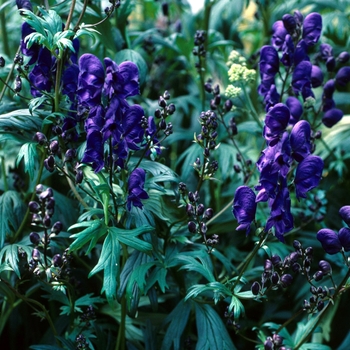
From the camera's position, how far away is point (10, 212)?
1.68m

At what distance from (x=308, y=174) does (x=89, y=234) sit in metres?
0.54

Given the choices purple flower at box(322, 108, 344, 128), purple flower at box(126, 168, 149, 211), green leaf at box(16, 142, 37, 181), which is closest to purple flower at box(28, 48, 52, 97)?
green leaf at box(16, 142, 37, 181)

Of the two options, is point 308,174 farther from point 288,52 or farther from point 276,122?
point 288,52

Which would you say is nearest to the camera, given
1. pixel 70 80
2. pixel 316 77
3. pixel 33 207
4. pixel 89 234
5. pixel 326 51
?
pixel 33 207

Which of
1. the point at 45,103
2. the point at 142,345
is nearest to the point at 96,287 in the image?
the point at 142,345

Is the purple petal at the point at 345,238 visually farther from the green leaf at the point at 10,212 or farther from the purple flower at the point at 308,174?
the green leaf at the point at 10,212

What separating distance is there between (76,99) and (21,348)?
42.6 inches

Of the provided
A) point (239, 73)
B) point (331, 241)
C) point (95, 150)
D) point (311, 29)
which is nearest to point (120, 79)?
point (95, 150)

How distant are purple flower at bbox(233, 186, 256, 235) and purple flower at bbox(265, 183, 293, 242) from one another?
6 cm

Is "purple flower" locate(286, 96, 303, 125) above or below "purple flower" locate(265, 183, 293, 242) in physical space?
above

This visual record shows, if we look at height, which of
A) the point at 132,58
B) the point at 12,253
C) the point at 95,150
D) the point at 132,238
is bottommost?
the point at 12,253

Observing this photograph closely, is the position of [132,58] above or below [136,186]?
above

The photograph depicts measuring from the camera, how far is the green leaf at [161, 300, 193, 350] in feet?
5.01

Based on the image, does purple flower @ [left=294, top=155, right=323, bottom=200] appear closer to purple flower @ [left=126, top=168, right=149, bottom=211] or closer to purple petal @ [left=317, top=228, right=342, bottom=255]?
purple petal @ [left=317, top=228, right=342, bottom=255]
